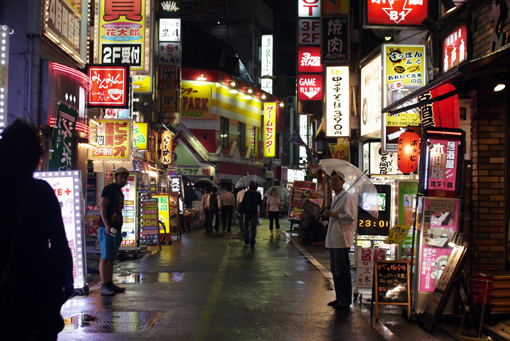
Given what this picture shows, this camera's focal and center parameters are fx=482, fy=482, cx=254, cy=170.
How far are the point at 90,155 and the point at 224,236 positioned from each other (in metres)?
7.80

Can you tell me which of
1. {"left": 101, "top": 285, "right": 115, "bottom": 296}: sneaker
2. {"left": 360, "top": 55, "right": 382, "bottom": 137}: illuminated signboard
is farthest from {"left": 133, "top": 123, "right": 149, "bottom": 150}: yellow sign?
{"left": 101, "top": 285, "right": 115, "bottom": 296}: sneaker

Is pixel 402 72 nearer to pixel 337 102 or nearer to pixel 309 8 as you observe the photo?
pixel 337 102

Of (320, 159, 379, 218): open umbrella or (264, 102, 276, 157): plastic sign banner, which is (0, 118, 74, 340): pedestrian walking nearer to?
(320, 159, 379, 218): open umbrella

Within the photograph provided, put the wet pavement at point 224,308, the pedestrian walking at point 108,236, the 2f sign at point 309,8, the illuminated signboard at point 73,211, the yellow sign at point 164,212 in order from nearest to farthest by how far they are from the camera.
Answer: the wet pavement at point 224,308, the illuminated signboard at point 73,211, the pedestrian walking at point 108,236, the yellow sign at point 164,212, the 2f sign at point 309,8

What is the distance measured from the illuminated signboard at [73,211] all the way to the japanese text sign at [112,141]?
5854 mm

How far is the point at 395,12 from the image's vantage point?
9781mm

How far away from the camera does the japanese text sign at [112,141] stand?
13430 mm

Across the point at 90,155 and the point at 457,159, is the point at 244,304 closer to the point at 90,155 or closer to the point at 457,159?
the point at 457,159

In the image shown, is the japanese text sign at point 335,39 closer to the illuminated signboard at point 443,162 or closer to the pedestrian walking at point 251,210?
the pedestrian walking at point 251,210

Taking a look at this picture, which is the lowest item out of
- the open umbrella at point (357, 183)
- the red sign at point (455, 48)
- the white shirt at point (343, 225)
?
the white shirt at point (343, 225)

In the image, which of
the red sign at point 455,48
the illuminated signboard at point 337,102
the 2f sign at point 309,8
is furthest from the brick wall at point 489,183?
the 2f sign at point 309,8

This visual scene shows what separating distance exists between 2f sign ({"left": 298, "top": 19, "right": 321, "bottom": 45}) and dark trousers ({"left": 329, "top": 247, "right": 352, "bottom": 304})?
1428 centimetres

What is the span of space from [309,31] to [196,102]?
54.1ft

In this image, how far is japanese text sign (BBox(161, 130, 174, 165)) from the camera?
84.1ft
